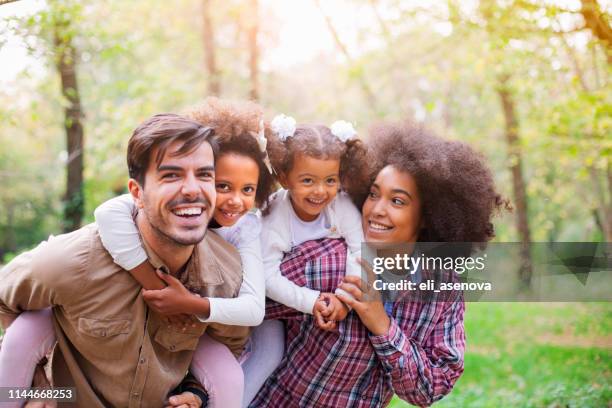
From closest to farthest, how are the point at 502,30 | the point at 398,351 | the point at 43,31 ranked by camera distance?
the point at 398,351 → the point at 43,31 → the point at 502,30

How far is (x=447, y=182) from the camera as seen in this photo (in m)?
3.44

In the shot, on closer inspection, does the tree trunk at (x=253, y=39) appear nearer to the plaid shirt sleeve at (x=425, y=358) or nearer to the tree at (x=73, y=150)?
the tree at (x=73, y=150)

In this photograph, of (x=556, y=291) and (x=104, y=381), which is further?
(x=556, y=291)

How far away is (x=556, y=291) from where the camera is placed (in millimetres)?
4812

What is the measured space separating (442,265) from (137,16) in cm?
1399

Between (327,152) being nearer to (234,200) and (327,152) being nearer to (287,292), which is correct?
(234,200)

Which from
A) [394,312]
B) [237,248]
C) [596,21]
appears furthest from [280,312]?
[596,21]

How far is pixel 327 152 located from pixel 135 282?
1.42 meters

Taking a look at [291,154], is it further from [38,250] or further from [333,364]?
[38,250]

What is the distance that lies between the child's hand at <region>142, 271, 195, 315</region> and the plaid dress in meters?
0.70

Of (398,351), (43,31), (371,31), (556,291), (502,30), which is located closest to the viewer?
(398,351)

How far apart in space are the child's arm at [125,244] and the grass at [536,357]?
373 centimetres

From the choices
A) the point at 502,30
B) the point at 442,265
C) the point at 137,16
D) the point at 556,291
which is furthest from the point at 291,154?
the point at 137,16

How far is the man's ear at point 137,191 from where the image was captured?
2.71m
